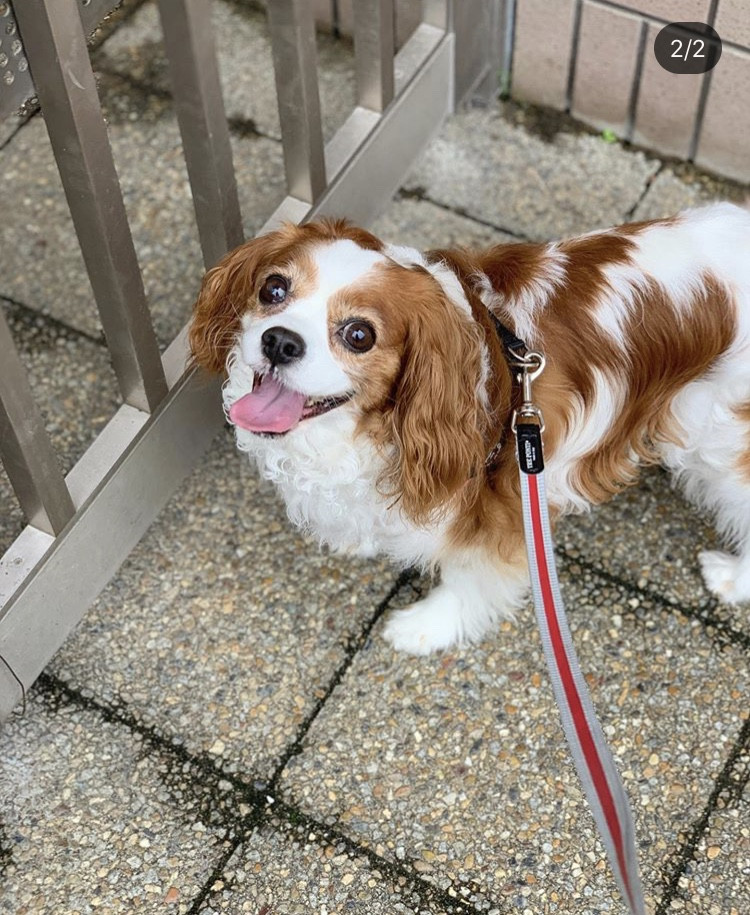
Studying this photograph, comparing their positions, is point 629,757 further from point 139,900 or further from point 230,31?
point 230,31

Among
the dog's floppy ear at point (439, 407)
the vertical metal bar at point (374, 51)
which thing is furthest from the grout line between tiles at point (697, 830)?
the vertical metal bar at point (374, 51)

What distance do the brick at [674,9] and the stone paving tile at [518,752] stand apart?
1702 mm

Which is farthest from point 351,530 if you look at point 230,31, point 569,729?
point 230,31

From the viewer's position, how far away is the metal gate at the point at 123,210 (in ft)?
7.07

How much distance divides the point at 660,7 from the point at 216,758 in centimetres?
247

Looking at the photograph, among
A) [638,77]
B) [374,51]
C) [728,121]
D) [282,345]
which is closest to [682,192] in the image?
[728,121]

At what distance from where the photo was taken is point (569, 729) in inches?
72.2

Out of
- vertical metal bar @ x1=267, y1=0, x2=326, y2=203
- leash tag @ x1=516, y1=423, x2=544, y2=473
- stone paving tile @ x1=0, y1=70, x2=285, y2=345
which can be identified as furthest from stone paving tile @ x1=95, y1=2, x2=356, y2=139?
leash tag @ x1=516, y1=423, x2=544, y2=473

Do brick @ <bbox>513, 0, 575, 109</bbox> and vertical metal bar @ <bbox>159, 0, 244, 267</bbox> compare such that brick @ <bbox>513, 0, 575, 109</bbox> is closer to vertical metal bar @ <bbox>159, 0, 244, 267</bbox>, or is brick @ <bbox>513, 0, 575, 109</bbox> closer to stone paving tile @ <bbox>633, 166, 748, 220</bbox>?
stone paving tile @ <bbox>633, 166, 748, 220</bbox>

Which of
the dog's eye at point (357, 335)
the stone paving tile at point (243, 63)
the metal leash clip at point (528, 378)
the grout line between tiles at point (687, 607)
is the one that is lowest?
the grout line between tiles at point (687, 607)

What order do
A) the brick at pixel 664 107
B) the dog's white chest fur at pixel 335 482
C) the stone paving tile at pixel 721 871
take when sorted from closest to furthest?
1. the dog's white chest fur at pixel 335 482
2. the stone paving tile at pixel 721 871
3. the brick at pixel 664 107

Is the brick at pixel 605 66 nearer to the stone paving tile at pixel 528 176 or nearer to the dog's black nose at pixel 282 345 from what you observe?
the stone paving tile at pixel 528 176

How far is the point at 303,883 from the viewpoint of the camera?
2.49 m

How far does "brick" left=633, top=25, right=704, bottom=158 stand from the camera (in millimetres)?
3469
